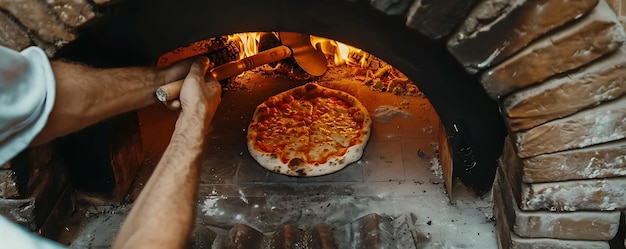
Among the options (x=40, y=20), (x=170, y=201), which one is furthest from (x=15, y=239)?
(x=40, y=20)

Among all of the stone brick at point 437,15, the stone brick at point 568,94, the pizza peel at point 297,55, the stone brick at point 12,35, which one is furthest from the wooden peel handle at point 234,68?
the stone brick at point 568,94

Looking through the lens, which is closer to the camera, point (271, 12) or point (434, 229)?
point (271, 12)

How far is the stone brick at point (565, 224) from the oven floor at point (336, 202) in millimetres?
212

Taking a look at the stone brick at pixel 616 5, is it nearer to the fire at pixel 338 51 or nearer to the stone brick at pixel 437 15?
the stone brick at pixel 437 15

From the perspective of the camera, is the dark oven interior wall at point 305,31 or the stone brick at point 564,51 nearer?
the stone brick at point 564,51

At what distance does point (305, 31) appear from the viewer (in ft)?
6.13

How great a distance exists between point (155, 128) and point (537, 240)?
163cm

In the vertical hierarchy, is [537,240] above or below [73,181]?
above

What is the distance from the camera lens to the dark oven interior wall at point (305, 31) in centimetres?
180

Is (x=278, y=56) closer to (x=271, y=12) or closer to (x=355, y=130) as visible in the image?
(x=355, y=130)

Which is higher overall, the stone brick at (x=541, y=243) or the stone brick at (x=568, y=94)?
the stone brick at (x=568, y=94)

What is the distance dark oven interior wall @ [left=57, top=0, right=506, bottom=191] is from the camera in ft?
5.92

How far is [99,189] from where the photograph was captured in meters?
2.21

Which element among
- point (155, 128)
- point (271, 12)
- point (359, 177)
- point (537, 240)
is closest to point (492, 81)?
point (537, 240)
